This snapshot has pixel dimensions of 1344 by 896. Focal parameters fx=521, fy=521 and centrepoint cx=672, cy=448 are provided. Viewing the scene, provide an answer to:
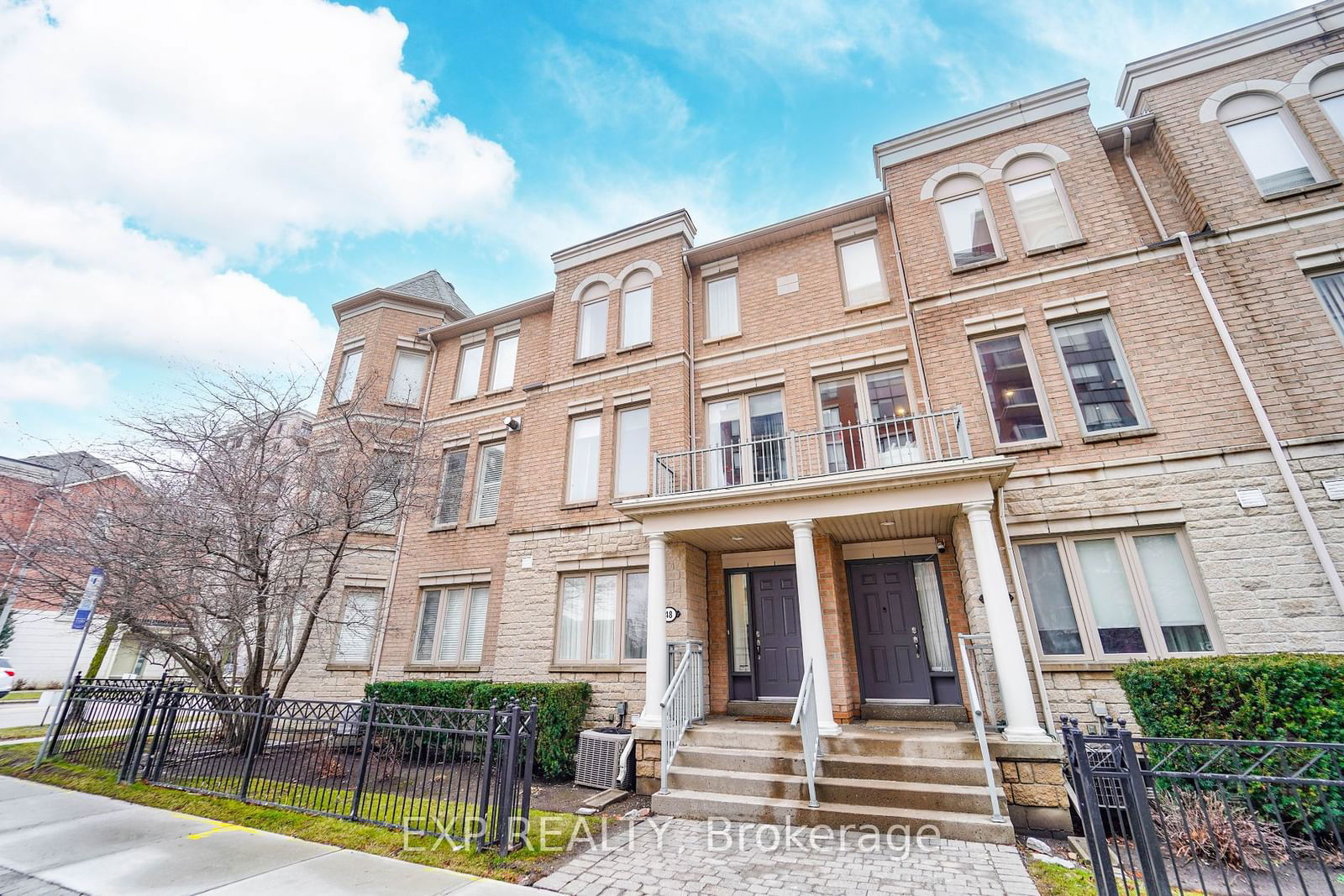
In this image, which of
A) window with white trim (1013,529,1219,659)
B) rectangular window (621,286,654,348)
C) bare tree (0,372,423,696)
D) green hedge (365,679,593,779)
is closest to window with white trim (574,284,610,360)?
rectangular window (621,286,654,348)

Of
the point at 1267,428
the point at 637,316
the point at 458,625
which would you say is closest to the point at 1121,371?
the point at 1267,428

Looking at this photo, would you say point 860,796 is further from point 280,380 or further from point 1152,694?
point 280,380

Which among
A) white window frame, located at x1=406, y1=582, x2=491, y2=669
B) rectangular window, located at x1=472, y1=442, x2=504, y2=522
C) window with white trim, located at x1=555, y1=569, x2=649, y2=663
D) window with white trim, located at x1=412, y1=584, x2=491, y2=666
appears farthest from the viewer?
rectangular window, located at x1=472, y1=442, x2=504, y2=522

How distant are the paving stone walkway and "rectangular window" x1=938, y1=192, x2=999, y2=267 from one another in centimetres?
871

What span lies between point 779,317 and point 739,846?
8711 mm

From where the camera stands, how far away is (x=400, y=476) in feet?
34.0

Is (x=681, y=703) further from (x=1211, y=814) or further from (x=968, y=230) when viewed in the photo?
(x=968, y=230)

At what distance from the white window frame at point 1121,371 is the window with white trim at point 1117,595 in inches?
57.2

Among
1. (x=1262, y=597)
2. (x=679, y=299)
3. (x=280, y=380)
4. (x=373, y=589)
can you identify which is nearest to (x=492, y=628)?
(x=373, y=589)

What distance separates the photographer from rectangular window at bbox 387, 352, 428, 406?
1413 cm

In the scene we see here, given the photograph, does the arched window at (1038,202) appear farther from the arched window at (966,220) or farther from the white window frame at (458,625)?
the white window frame at (458,625)

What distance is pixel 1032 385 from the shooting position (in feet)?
27.1

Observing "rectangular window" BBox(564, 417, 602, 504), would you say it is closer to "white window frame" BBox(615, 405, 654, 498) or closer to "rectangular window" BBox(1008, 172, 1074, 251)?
"white window frame" BBox(615, 405, 654, 498)

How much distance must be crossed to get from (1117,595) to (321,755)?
12129 mm
